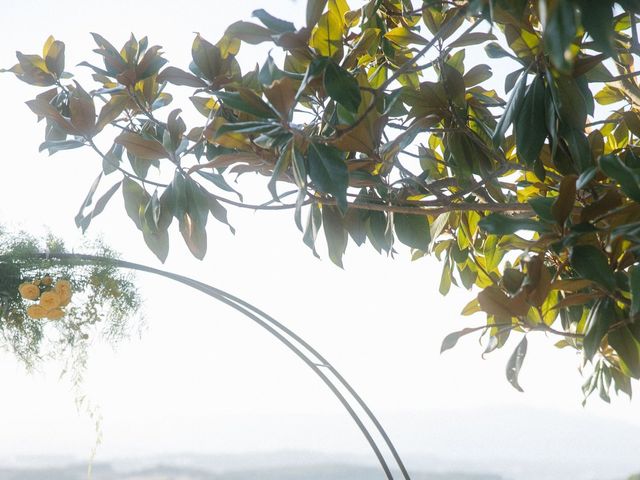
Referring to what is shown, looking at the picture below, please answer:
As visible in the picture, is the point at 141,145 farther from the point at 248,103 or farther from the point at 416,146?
the point at 416,146

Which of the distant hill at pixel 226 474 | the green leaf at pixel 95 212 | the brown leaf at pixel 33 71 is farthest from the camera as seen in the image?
the distant hill at pixel 226 474

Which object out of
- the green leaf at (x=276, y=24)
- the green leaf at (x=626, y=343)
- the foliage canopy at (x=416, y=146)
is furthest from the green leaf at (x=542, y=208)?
the green leaf at (x=276, y=24)

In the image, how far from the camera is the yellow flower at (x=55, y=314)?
167 cm

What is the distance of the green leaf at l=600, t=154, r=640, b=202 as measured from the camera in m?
0.85

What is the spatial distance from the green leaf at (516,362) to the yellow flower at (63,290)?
107 centimetres

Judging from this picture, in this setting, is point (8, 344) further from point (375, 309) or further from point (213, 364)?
point (375, 309)

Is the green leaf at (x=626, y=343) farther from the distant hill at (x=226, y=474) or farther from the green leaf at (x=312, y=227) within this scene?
the distant hill at (x=226, y=474)

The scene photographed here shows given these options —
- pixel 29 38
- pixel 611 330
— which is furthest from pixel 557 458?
pixel 29 38

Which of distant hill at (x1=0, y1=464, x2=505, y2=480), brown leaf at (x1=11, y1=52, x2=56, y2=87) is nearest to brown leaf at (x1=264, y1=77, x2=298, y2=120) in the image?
brown leaf at (x1=11, y1=52, x2=56, y2=87)

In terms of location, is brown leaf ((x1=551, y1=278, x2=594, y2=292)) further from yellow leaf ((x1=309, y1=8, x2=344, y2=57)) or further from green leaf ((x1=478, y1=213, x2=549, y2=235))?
yellow leaf ((x1=309, y1=8, x2=344, y2=57))

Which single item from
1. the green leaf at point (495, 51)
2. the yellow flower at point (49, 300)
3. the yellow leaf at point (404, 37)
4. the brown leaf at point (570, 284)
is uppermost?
the yellow leaf at point (404, 37)

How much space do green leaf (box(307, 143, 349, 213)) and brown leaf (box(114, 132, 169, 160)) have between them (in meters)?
0.35

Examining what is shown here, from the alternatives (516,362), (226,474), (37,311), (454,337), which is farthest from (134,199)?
(226,474)

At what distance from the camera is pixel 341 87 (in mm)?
963
